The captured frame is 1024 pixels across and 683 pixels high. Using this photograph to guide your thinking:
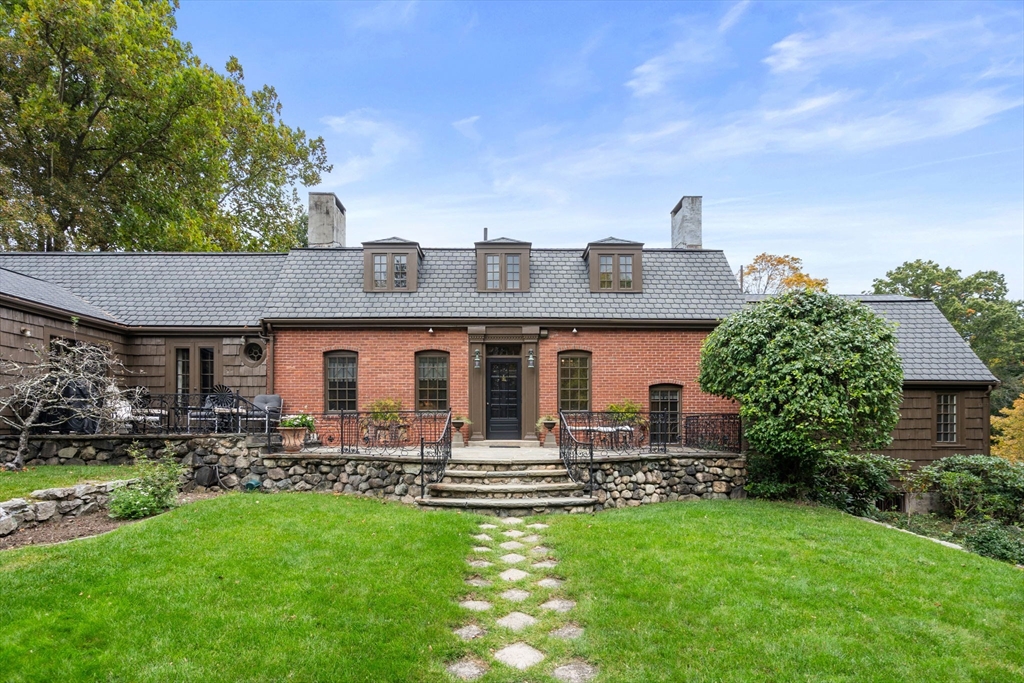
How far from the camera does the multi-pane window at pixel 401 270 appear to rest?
46.0 ft

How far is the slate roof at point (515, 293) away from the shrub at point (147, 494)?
17.6 feet

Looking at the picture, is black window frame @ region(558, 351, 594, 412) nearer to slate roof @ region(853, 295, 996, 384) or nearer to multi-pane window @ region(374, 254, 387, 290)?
multi-pane window @ region(374, 254, 387, 290)

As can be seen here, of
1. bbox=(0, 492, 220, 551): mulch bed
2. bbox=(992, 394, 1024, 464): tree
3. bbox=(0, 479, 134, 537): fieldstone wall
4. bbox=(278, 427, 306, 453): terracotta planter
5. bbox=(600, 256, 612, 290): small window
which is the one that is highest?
bbox=(600, 256, 612, 290): small window

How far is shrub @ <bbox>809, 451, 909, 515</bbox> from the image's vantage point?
10219 mm

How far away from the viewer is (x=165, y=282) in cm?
1462

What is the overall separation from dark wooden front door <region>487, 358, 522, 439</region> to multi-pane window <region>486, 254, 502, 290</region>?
6.66 feet

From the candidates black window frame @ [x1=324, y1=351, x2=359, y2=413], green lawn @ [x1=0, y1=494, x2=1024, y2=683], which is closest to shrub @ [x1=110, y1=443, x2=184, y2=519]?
green lawn @ [x1=0, y1=494, x2=1024, y2=683]

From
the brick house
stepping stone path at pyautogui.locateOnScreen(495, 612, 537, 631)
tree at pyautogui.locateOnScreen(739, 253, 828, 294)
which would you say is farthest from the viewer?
tree at pyautogui.locateOnScreen(739, 253, 828, 294)

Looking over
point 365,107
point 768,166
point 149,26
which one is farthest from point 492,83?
point 149,26

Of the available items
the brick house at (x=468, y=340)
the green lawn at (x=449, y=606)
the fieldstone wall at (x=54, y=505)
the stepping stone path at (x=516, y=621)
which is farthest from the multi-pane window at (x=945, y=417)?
the fieldstone wall at (x=54, y=505)

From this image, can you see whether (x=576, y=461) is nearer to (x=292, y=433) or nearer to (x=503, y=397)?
(x=503, y=397)

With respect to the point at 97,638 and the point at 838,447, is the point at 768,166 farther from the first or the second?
the point at 97,638

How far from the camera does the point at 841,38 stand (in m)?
11.8

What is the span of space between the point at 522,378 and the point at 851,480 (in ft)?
23.4
